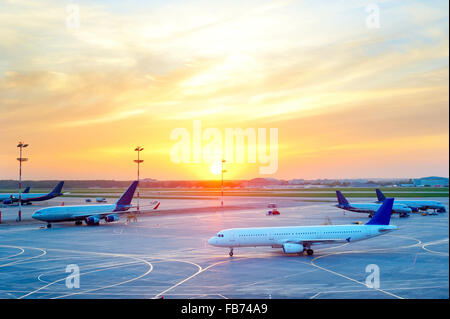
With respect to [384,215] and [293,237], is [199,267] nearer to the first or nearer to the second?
[293,237]

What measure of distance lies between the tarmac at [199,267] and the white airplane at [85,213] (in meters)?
4.24

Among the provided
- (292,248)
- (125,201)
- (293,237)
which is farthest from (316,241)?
(125,201)

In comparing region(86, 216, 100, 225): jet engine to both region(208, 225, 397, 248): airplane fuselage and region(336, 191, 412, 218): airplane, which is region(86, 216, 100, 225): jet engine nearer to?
region(208, 225, 397, 248): airplane fuselage

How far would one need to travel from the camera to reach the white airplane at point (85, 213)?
80.2 meters

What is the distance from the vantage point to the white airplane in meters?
80.2

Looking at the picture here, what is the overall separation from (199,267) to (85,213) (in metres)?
47.9

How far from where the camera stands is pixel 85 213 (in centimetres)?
8481

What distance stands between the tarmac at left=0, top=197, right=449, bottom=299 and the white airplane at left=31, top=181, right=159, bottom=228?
4.24 m

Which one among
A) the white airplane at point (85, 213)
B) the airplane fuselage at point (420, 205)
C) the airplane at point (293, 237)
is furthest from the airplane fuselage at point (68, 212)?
the airplane fuselage at point (420, 205)

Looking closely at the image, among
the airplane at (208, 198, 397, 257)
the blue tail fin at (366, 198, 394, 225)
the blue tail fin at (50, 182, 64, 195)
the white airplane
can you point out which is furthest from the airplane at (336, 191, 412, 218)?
the blue tail fin at (50, 182, 64, 195)

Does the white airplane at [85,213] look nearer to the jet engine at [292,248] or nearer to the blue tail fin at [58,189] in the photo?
the blue tail fin at [58,189]
